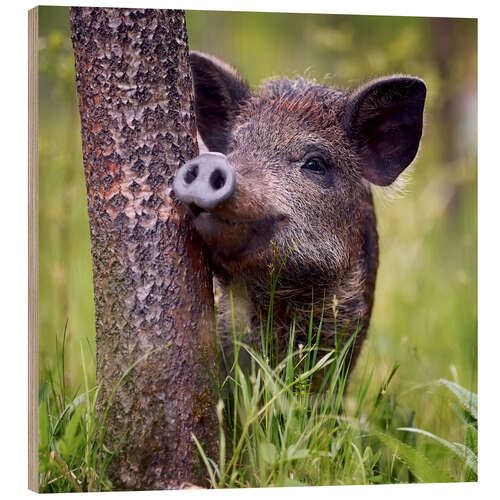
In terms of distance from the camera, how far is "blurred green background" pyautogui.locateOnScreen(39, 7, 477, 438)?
160 inches

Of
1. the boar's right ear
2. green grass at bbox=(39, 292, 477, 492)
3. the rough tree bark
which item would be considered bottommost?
green grass at bbox=(39, 292, 477, 492)

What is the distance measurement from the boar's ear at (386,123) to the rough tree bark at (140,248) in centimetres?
110

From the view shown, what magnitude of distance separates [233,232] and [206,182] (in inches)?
12.6

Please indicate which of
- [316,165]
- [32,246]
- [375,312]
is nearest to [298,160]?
[316,165]

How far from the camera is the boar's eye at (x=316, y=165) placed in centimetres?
388

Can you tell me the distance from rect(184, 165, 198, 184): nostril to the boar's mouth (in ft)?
0.39

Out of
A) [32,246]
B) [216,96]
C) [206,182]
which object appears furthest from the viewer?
[216,96]

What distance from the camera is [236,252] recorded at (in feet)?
11.5

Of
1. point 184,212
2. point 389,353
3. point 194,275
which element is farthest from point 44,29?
point 389,353

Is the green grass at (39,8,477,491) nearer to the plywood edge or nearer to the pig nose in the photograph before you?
the plywood edge

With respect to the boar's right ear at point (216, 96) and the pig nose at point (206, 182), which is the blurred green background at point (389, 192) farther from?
the pig nose at point (206, 182)

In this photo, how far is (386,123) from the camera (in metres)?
4.13

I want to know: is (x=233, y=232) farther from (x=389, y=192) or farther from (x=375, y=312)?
(x=375, y=312)

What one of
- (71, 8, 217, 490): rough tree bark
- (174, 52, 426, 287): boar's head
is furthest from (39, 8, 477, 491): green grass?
(174, 52, 426, 287): boar's head
